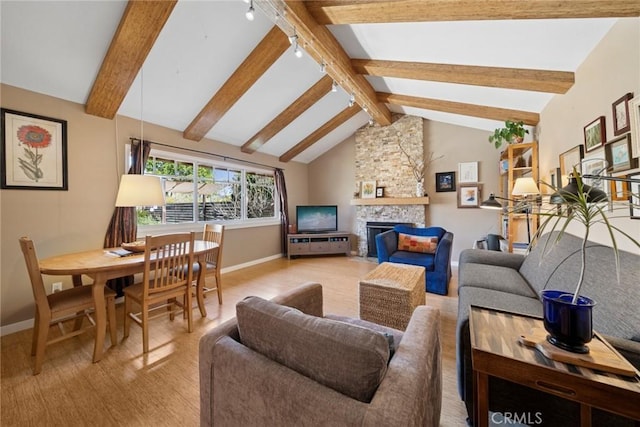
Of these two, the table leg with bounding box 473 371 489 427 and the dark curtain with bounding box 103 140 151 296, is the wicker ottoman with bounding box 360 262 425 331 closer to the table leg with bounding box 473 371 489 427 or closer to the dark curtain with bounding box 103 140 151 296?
the table leg with bounding box 473 371 489 427

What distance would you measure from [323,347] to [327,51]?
9.51 feet

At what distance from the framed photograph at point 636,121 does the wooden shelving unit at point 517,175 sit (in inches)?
71.0

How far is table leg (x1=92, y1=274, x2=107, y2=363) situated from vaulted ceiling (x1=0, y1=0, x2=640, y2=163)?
2088mm

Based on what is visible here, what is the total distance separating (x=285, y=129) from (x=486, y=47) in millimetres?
3401

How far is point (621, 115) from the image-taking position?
159cm

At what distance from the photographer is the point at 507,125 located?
126 inches

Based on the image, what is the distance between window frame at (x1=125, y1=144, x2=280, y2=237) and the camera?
338 centimetres

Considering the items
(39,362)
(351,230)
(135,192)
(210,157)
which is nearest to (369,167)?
(351,230)

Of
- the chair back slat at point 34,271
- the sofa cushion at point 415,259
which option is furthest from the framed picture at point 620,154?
the chair back slat at point 34,271

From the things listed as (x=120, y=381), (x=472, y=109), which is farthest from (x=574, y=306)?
(x=472, y=109)

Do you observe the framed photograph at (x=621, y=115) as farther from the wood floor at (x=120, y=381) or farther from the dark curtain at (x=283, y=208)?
the dark curtain at (x=283, y=208)

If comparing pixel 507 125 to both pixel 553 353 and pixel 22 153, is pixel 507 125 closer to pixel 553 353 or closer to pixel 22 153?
pixel 553 353

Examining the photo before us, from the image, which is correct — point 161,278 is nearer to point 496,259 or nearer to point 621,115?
point 496,259

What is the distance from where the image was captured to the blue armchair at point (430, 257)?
3.24 meters
